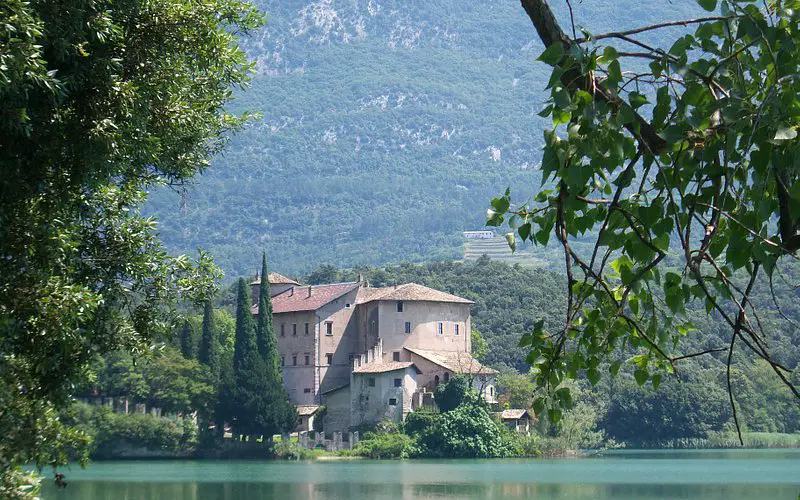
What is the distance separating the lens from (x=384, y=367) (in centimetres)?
5319

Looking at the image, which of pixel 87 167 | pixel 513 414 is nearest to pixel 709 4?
pixel 87 167

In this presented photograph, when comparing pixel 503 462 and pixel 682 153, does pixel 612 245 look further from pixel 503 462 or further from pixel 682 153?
pixel 503 462

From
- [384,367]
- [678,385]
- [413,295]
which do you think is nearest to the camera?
[678,385]

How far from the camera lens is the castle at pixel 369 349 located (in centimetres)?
5262

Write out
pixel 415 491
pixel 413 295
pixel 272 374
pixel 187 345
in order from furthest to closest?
pixel 413 295 < pixel 187 345 < pixel 272 374 < pixel 415 491

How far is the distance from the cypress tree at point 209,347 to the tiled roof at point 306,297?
6748 mm

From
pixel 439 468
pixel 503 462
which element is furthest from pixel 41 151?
pixel 503 462

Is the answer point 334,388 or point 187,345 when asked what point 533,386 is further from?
point 187,345

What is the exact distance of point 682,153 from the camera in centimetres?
259

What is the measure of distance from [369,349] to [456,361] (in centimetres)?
439

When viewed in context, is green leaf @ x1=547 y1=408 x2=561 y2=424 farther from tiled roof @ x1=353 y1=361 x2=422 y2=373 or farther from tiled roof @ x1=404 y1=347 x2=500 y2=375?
tiled roof @ x1=353 y1=361 x2=422 y2=373

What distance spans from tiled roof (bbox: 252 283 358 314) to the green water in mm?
12808

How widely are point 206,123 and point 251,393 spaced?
Result: 42.0 m

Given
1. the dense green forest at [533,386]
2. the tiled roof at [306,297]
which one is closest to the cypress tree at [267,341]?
the dense green forest at [533,386]
